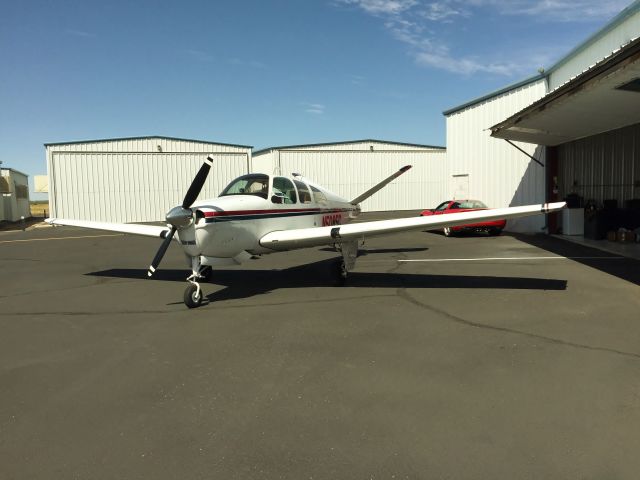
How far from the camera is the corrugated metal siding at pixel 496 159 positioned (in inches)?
716

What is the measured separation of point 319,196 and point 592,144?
14036mm

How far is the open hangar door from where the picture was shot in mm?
9438

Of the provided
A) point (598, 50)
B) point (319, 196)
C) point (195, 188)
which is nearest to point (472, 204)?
point (598, 50)

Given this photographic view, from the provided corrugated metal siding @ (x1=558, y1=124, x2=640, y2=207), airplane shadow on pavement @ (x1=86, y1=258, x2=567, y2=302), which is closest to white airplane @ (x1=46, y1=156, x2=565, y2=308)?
airplane shadow on pavement @ (x1=86, y1=258, x2=567, y2=302)

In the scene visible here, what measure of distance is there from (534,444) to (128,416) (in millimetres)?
3160

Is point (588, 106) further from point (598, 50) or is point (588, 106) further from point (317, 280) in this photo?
point (317, 280)

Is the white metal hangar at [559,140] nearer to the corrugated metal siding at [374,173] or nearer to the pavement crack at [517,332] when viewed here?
the pavement crack at [517,332]

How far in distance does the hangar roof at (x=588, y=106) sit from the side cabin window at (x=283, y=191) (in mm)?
6303

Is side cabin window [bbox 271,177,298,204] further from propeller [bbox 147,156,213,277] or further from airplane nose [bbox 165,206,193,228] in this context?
airplane nose [bbox 165,206,193,228]

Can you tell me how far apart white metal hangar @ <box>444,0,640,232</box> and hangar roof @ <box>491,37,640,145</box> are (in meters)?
0.03

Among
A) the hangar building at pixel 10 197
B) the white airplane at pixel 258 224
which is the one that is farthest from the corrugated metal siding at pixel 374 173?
the white airplane at pixel 258 224

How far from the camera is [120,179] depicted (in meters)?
30.2

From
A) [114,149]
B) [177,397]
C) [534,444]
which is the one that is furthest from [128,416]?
[114,149]

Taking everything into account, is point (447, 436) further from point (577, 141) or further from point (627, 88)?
point (577, 141)
